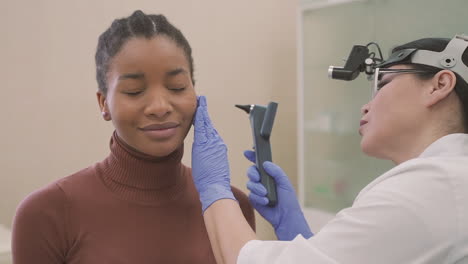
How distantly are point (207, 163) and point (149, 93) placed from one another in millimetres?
241

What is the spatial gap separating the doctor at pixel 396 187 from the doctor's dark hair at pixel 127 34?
20 cm

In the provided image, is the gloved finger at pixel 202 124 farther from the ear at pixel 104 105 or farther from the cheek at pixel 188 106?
the ear at pixel 104 105

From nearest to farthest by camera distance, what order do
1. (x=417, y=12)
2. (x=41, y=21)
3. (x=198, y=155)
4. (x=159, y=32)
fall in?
(x=159, y=32)
(x=198, y=155)
(x=41, y=21)
(x=417, y=12)

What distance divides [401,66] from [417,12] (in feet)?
5.02

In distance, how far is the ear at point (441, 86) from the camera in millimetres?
1038

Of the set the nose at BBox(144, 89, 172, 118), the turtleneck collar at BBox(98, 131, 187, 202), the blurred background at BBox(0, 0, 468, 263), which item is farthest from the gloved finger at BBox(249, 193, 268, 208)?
the blurred background at BBox(0, 0, 468, 263)

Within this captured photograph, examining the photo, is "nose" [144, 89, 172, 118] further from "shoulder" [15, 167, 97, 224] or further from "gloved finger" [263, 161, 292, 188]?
"gloved finger" [263, 161, 292, 188]

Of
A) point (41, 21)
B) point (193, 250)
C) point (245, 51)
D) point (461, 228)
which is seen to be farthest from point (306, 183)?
point (461, 228)

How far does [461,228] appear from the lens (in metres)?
0.86

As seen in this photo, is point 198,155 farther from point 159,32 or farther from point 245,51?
point 245,51

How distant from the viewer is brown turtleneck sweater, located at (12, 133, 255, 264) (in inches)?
39.9

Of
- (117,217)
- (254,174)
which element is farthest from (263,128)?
(117,217)

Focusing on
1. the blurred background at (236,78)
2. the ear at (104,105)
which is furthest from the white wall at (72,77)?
the ear at (104,105)

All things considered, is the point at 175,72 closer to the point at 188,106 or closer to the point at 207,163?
the point at 188,106
